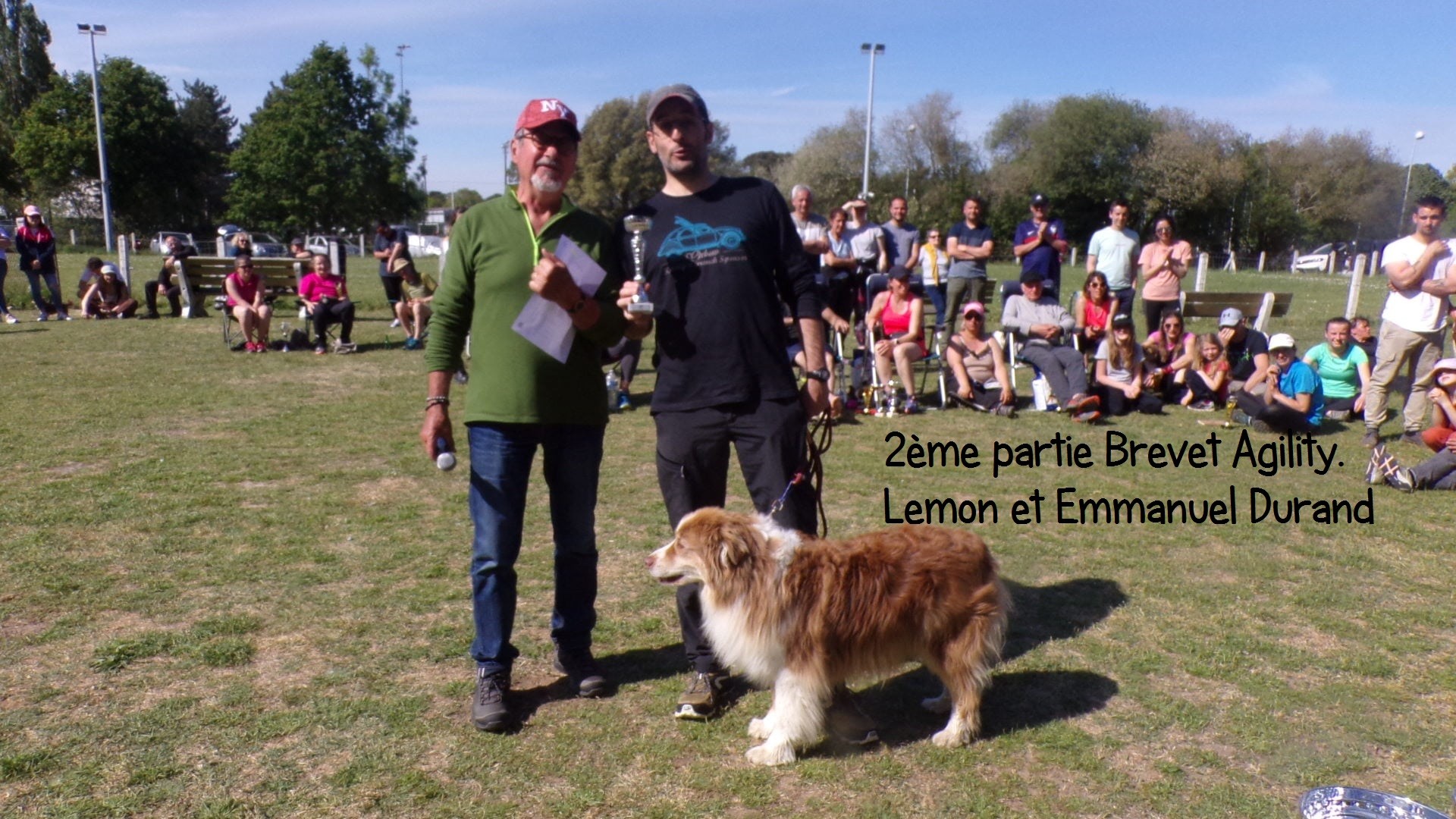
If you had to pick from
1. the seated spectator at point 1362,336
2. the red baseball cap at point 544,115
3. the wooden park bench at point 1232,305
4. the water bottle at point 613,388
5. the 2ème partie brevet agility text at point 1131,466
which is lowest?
the 2ème partie brevet agility text at point 1131,466

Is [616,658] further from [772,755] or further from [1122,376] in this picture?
[1122,376]

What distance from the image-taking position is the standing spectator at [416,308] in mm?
13758

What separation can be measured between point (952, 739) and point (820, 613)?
2.46 ft

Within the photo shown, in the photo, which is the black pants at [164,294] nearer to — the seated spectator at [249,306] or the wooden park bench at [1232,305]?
the seated spectator at [249,306]

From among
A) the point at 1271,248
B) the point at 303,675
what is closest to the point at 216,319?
the point at 303,675

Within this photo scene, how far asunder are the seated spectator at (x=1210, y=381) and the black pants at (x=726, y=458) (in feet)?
26.4

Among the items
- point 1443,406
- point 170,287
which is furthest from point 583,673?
point 170,287

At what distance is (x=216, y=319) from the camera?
1670 centimetres

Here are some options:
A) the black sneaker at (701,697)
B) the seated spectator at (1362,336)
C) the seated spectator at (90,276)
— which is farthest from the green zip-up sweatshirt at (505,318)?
the seated spectator at (90,276)

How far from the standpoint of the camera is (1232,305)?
1262 centimetres

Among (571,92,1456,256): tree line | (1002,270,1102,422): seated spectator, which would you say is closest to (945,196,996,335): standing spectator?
(1002,270,1102,422): seated spectator

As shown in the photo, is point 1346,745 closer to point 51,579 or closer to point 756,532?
point 756,532

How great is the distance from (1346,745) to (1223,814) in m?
0.79

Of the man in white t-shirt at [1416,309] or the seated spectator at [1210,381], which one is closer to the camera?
the man in white t-shirt at [1416,309]
